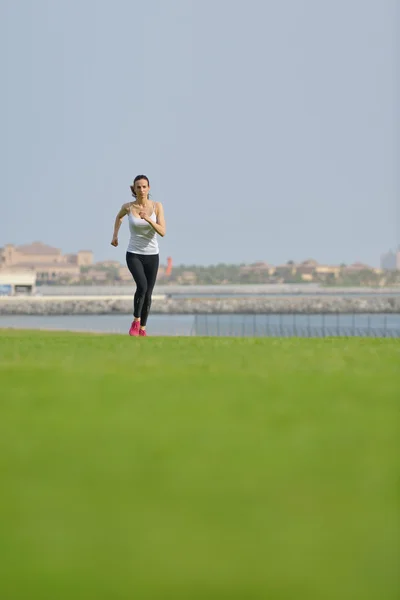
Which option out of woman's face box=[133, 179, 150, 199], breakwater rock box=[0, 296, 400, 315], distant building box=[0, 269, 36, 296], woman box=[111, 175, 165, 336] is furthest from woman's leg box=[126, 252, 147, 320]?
distant building box=[0, 269, 36, 296]

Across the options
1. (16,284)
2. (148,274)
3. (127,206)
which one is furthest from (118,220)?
(16,284)

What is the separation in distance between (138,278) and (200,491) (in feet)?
32.4

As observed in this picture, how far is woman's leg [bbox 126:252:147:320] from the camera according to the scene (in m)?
12.5

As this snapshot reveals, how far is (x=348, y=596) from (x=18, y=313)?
355 ft

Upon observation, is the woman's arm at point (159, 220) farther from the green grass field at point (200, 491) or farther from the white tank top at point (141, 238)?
the green grass field at point (200, 491)

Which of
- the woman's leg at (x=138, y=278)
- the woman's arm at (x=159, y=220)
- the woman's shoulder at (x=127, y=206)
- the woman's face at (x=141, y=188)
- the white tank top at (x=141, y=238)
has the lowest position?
the woman's leg at (x=138, y=278)

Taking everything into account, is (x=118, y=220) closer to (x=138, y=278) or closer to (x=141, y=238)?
(x=141, y=238)

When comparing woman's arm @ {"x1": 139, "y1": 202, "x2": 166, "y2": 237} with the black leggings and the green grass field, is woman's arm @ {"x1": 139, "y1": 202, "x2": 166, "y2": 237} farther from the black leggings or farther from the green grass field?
the green grass field

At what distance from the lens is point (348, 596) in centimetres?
206

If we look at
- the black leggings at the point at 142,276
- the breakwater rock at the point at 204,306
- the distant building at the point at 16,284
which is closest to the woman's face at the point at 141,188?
the black leggings at the point at 142,276

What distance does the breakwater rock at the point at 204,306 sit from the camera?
11175 centimetres

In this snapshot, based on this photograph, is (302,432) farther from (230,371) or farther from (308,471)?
(230,371)

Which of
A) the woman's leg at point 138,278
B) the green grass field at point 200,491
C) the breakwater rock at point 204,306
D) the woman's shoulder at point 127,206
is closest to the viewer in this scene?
the green grass field at point 200,491

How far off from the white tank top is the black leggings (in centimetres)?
6
